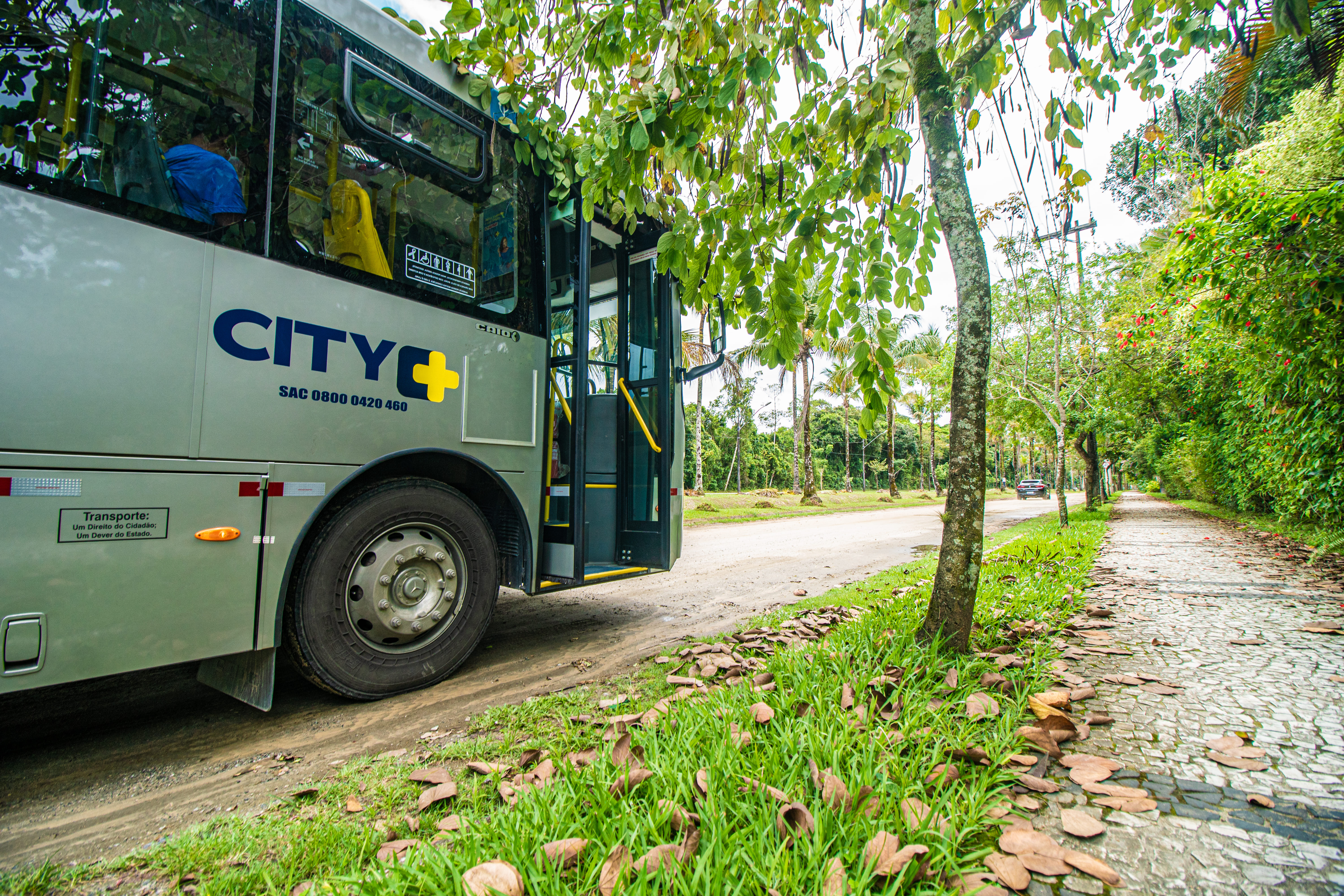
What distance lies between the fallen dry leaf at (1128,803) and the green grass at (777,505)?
12476 mm

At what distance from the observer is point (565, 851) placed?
156 cm

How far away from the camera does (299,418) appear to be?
2918mm

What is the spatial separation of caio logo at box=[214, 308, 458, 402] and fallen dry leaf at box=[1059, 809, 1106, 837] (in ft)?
11.2

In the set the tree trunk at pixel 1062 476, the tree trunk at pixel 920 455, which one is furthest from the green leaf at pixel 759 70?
the tree trunk at pixel 920 455

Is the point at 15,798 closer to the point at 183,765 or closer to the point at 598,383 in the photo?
the point at 183,765

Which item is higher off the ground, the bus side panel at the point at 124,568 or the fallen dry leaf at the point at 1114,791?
the bus side panel at the point at 124,568

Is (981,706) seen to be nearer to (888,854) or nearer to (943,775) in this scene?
(943,775)

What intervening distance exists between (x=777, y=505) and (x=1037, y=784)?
69.8 ft

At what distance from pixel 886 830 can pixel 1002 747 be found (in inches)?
30.4

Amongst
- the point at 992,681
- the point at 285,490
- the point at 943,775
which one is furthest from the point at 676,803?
the point at 285,490

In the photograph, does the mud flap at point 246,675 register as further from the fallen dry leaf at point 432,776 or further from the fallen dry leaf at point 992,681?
the fallen dry leaf at point 992,681

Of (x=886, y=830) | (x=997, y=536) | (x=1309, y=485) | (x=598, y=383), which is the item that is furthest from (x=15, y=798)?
(x=997, y=536)

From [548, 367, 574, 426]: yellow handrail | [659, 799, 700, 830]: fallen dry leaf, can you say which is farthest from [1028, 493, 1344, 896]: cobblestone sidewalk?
[548, 367, 574, 426]: yellow handrail

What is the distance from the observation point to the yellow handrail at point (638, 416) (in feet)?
16.7
